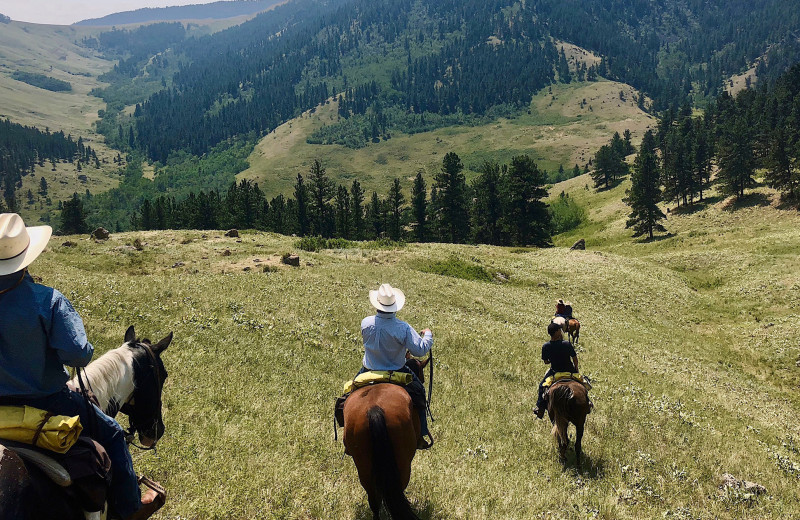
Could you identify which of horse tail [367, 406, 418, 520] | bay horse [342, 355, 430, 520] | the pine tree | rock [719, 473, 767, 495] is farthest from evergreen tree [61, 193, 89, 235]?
the pine tree

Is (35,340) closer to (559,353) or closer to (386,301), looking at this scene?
(386,301)

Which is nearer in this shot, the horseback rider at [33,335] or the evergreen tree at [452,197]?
the horseback rider at [33,335]

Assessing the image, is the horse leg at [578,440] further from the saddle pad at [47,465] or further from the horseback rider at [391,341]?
the saddle pad at [47,465]

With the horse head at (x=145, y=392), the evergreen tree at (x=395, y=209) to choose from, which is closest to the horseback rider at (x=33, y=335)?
the horse head at (x=145, y=392)

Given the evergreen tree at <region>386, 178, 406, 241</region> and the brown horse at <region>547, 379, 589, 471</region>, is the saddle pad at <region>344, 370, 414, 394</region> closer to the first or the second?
the brown horse at <region>547, 379, 589, 471</region>

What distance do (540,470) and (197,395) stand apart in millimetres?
8748

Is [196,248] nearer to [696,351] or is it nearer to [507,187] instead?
[696,351]

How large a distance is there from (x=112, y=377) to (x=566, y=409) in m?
9.57

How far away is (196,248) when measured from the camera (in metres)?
36.0

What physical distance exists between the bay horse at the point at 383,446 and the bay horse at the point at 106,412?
3134mm

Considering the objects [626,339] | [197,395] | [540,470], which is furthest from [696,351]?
[197,395]

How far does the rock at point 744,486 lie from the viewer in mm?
9438

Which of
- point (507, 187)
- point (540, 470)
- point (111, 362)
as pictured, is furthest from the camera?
point (507, 187)

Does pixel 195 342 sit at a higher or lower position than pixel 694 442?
higher
